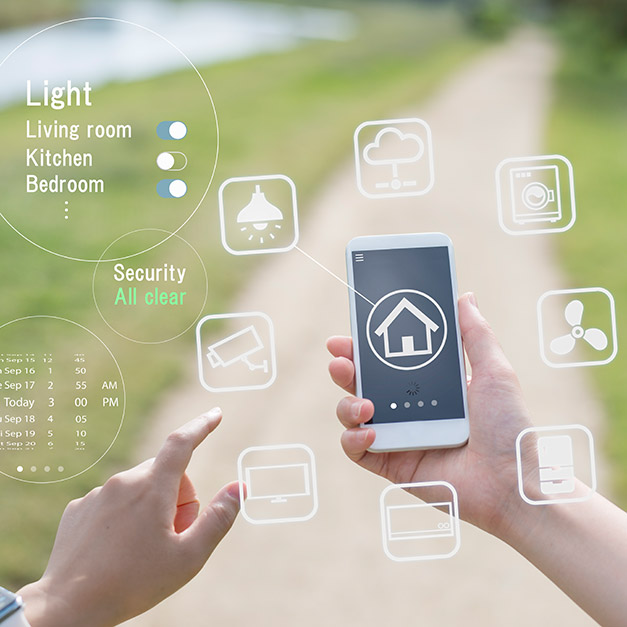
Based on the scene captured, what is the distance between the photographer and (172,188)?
91cm

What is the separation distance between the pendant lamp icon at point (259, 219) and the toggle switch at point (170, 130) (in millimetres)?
132

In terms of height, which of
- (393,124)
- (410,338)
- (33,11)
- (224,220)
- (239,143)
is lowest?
(410,338)

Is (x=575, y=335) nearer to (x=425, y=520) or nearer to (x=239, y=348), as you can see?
(x=425, y=520)

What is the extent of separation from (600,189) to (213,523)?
1160mm

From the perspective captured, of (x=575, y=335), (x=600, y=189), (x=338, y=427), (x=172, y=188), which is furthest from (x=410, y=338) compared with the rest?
(x=600, y=189)

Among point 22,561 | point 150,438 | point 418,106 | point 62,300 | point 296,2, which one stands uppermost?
point 296,2

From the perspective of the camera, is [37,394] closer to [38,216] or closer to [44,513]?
[38,216]

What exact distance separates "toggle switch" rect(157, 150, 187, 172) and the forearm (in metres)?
0.56

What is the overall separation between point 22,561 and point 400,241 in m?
0.83

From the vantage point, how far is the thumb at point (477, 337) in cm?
83

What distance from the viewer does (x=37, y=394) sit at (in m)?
0.96

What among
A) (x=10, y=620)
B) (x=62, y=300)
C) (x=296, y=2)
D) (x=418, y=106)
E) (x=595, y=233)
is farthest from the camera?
(x=296, y=2)

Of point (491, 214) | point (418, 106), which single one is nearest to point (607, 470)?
point (491, 214)

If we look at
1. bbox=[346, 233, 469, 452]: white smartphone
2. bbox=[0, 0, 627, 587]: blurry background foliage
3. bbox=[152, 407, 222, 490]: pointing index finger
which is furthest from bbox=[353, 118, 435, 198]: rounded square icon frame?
bbox=[152, 407, 222, 490]: pointing index finger
